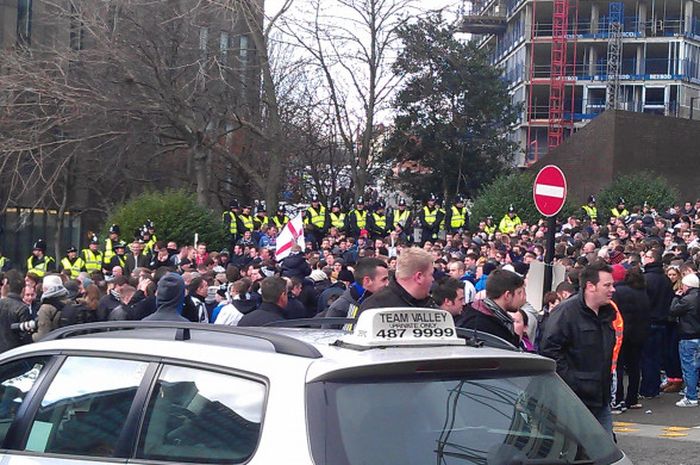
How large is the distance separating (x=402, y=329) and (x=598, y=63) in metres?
64.5

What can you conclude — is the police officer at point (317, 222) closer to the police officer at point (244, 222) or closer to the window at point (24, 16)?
the police officer at point (244, 222)

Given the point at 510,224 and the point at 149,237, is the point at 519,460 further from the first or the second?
the point at 510,224

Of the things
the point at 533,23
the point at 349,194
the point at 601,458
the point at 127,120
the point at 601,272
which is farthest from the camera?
the point at 533,23

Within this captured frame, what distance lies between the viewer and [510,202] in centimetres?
3303

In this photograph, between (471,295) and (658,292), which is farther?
(471,295)

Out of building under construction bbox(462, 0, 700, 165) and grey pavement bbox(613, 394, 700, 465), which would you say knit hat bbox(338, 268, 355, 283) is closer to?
grey pavement bbox(613, 394, 700, 465)

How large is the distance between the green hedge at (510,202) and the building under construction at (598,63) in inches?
1200

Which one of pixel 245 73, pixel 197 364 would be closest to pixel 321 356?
pixel 197 364

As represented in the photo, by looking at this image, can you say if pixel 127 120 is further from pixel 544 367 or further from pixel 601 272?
pixel 544 367

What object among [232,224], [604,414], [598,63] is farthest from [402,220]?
[598,63]

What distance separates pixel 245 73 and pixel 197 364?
1191 inches

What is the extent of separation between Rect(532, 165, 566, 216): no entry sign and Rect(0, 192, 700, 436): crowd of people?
79 cm

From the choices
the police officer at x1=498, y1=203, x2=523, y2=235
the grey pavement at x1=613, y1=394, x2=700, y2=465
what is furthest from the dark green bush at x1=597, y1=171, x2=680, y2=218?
the grey pavement at x1=613, y1=394, x2=700, y2=465

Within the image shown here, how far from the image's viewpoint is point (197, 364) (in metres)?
4.13
